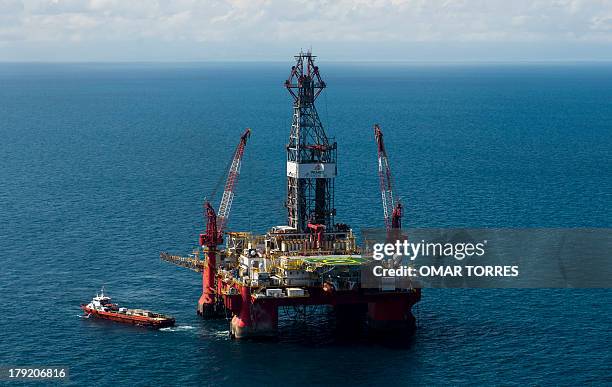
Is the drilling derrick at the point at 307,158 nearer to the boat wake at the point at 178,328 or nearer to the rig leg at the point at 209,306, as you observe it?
the rig leg at the point at 209,306

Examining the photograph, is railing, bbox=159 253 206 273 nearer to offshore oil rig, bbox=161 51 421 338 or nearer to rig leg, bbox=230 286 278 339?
offshore oil rig, bbox=161 51 421 338

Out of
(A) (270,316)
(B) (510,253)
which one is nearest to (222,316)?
(A) (270,316)

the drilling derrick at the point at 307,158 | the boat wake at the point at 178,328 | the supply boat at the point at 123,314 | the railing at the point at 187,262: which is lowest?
the boat wake at the point at 178,328

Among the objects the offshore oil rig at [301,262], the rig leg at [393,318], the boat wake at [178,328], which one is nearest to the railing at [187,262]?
the offshore oil rig at [301,262]

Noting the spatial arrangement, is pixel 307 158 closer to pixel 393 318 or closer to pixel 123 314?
pixel 393 318

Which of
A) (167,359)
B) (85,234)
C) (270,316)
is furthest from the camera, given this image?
(85,234)

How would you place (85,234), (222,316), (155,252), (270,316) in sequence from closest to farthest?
(270,316) → (222,316) → (155,252) → (85,234)

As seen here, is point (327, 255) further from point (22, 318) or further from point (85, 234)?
point (85, 234)
